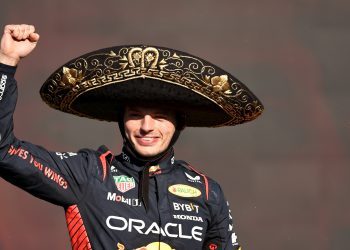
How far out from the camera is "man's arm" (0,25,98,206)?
400 centimetres

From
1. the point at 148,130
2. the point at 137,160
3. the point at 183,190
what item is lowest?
the point at 183,190

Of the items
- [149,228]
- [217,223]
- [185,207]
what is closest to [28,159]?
[149,228]

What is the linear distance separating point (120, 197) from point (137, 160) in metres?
0.21

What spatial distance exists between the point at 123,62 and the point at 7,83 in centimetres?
59

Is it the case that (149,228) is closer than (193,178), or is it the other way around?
(149,228)

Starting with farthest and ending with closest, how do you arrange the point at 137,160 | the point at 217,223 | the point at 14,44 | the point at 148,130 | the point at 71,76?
the point at 217,223 → the point at 137,160 → the point at 148,130 → the point at 71,76 → the point at 14,44

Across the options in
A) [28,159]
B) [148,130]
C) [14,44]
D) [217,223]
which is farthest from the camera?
[217,223]

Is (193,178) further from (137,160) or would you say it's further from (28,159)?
(28,159)

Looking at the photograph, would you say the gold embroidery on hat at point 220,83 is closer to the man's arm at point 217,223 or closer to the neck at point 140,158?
the neck at point 140,158

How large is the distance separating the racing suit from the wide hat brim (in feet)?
0.92

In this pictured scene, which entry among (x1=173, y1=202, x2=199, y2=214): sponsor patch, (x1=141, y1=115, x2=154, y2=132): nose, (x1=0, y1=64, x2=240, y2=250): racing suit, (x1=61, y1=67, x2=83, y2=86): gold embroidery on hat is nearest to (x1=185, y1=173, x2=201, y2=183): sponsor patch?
(x1=0, y1=64, x2=240, y2=250): racing suit

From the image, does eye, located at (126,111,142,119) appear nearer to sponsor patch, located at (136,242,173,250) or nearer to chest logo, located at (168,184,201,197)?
chest logo, located at (168,184,201,197)

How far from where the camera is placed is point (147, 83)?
443 cm

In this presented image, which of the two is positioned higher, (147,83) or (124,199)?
(147,83)
